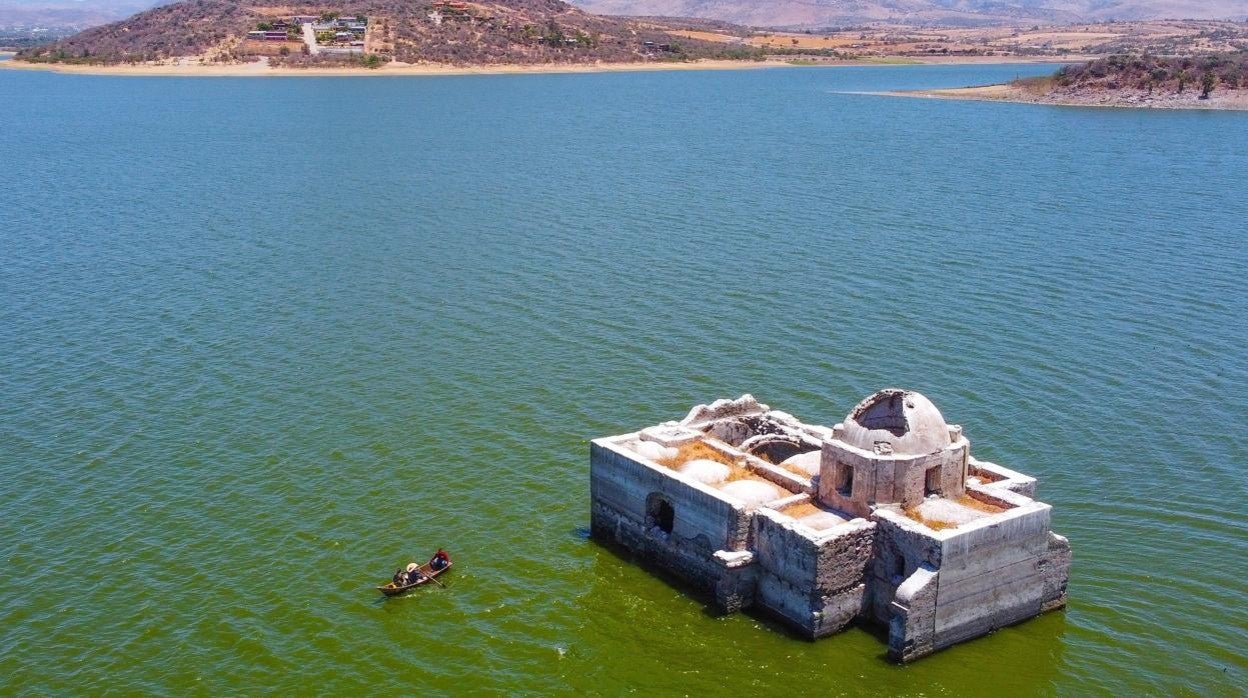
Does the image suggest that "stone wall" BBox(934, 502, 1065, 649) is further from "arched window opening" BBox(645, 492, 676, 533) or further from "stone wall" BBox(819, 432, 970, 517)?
"arched window opening" BBox(645, 492, 676, 533)

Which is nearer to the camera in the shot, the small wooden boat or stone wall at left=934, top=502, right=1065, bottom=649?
stone wall at left=934, top=502, right=1065, bottom=649

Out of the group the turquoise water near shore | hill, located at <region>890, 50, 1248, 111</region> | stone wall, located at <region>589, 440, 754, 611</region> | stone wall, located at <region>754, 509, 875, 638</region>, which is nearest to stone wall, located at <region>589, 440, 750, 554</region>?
stone wall, located at <region>589, 440, 754, 611</region>

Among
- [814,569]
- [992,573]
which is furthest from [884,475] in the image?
[992,573]

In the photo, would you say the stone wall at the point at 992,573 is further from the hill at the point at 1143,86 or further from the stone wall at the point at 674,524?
the hill at the point at 1143,86

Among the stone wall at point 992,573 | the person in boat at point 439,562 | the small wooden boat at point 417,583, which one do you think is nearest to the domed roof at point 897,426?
the stone wall at point 992,573

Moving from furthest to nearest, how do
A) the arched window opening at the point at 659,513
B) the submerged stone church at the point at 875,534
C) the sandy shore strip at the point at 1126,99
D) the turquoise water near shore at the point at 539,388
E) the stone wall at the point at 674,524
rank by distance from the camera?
the sandy shore strip at the point at 1126,99
the arched window opening at the point at 659,513
the stone wall at the point at 674,524
the turquoise water near shore at the point at 539,388
the submerged stone church at the point at 875,534
